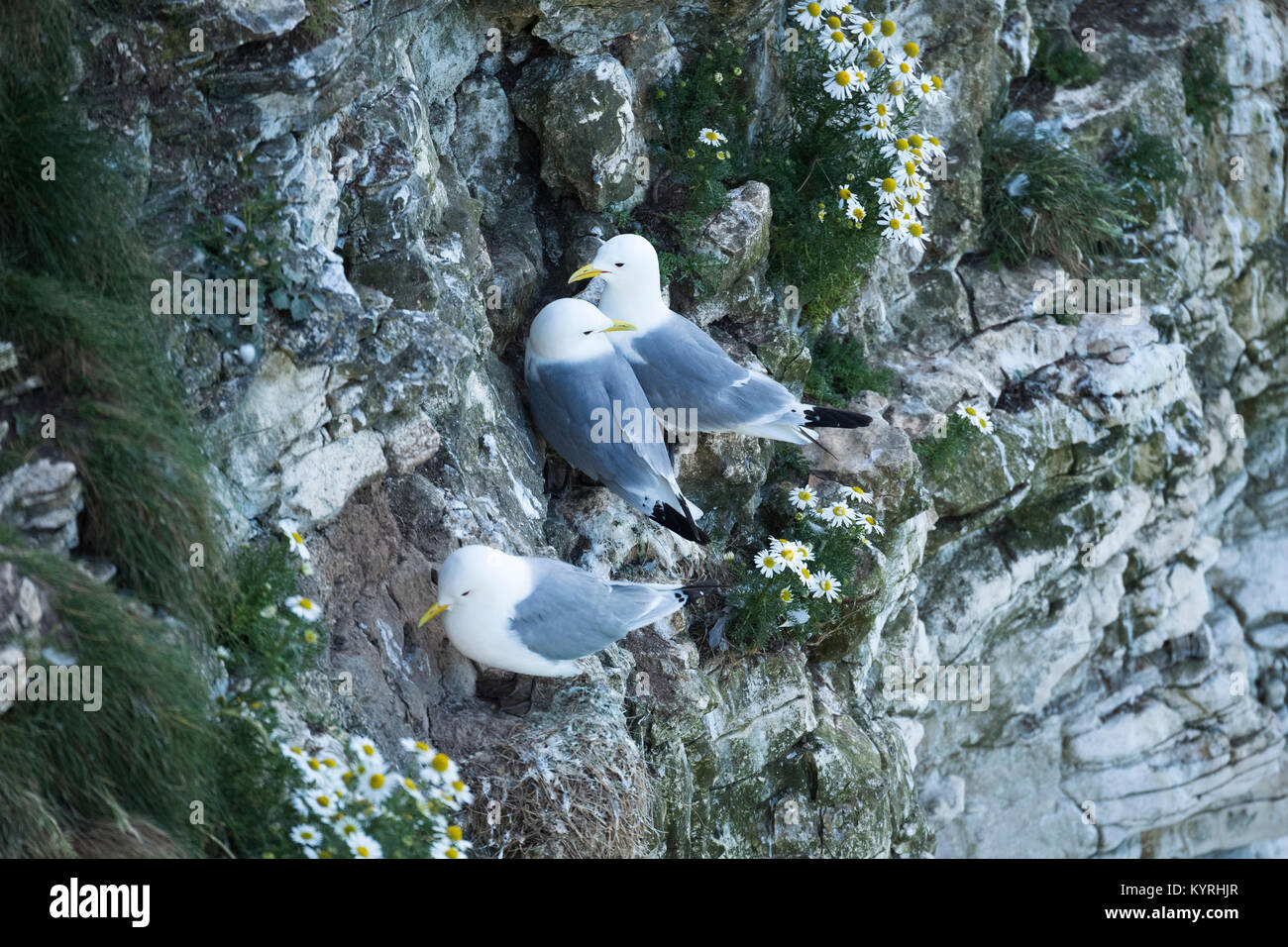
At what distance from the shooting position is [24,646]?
8.68 feet

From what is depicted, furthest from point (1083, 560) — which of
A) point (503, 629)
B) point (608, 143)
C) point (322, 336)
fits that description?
point (322, 336)

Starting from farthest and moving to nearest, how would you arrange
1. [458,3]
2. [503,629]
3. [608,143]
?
[608,143]
[458,3]
[503,629]

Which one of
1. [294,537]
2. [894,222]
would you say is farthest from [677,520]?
[894,222]

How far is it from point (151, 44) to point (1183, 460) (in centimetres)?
621

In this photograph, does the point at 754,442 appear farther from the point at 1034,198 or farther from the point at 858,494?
the point at 1034,198

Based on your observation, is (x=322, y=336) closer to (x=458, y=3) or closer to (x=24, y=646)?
(x=24, y=646)

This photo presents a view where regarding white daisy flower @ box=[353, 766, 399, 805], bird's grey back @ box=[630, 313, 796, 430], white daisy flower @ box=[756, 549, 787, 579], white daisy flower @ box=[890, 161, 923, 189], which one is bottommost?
A: white daisy flower @ box=[353, 766, 399, 805]

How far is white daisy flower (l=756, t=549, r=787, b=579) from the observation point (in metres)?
5.28

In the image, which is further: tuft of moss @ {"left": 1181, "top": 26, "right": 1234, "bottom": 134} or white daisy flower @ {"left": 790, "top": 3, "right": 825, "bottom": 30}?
tuft of moss @ {"left": 1181, "top": 26, "right": 1234, "bottom": 134}

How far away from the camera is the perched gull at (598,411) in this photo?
4652mm

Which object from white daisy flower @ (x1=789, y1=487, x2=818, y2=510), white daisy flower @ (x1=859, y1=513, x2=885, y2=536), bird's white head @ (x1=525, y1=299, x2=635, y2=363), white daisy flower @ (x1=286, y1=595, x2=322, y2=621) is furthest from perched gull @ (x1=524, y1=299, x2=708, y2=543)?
white daisy flower @ (x1=286, y1=595, x2=322, y2=621)

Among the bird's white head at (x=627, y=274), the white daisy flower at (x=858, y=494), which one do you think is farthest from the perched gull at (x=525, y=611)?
the white daisy flower at (x=858, y=494)

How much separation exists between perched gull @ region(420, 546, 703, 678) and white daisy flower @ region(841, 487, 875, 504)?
174 cm

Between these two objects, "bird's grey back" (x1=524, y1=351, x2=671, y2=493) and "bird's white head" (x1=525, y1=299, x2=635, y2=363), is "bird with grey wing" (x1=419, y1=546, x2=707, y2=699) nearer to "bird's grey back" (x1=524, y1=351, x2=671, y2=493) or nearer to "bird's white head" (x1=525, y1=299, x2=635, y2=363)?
"bird's grey back" (x1=524, y1=351, x2=671, y2=493)
